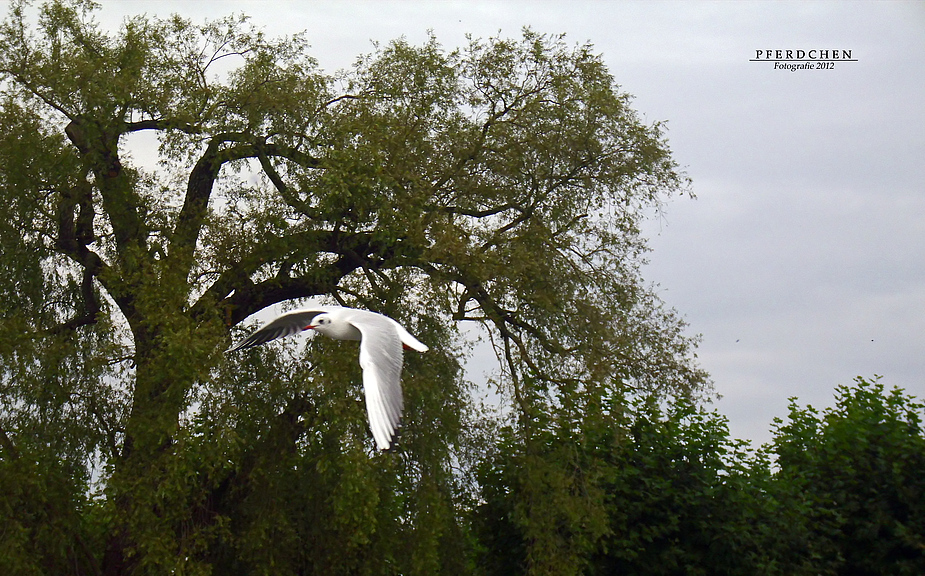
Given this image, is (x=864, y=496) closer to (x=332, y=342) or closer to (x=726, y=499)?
(x=726, y=499)

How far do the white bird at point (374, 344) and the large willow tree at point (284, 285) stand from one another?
929 mm

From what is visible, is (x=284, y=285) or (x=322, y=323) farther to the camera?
(x=284, y=285)

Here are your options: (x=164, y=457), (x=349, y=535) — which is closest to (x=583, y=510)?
(x=349, y=535)

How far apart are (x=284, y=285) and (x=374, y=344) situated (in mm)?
4852

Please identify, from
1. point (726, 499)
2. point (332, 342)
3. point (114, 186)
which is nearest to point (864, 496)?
point (726, 499)

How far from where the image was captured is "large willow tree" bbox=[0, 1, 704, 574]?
12.5 metres

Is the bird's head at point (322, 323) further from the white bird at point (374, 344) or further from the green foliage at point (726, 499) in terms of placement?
the green foliage at point (726, 499)

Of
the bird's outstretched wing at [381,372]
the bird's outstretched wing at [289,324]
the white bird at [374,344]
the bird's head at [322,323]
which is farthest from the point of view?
the bird's outstretched wing at [289,324]

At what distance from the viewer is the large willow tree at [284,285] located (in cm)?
1249

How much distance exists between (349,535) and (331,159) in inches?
189

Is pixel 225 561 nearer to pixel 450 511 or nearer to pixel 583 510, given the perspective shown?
pixel 450 511

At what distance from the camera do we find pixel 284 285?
571 inches

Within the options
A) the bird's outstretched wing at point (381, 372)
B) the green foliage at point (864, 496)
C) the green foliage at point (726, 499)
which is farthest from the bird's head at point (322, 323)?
the green foliage at point (864, 496)

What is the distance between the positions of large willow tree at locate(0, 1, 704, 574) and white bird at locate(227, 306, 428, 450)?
3.05 feet
